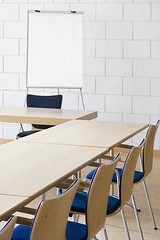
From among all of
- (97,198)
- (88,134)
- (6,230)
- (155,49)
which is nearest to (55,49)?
(155,49)

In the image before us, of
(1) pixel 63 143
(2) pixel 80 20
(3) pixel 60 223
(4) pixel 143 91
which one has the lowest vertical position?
(3) pixel 60 223

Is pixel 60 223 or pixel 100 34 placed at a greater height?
pixel 100 34

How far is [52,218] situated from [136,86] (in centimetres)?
492

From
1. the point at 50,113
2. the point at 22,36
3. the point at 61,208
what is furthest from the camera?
the point at 22,36

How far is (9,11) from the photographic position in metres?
6.81

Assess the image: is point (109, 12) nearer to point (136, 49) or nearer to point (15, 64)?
point (136, 49)

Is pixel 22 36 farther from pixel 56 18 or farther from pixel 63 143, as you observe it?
pixel 63 143

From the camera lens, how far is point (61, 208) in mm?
1814

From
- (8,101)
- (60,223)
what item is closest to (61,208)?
(60,223)

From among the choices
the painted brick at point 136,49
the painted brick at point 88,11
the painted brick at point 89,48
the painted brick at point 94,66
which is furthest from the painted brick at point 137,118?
the painted brick at point 88,11

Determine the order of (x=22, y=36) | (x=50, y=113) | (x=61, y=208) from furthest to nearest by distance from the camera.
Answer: (x=22, y=36), (x=50, y=113), (x=61, y=208)

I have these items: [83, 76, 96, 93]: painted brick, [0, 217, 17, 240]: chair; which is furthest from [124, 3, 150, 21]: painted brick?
[0, 217, 17, 240]: chair

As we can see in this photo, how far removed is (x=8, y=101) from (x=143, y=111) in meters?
2.11

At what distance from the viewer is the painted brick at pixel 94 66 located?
6.59m
